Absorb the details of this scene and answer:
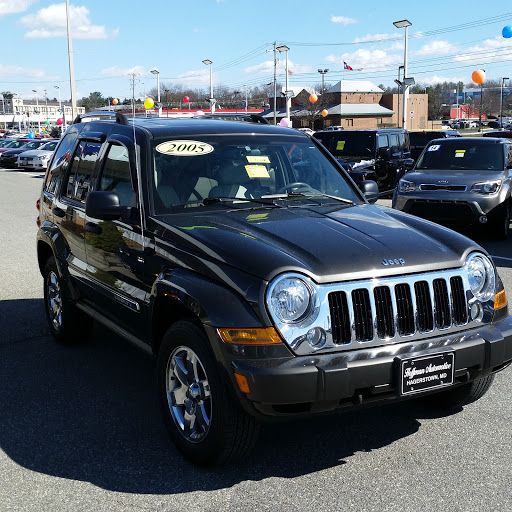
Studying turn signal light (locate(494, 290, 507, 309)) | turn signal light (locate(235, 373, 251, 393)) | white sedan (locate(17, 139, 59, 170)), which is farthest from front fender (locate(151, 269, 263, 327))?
white sedan (locate(17, 139, 59, 170))

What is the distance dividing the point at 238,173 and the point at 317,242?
4.01 ft

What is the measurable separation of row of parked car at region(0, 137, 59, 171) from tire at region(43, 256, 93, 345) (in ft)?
87.2

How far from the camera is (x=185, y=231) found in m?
3.99

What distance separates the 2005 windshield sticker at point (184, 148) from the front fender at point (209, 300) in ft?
3.56

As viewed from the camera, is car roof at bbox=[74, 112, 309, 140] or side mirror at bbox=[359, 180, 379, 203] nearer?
car roof at bbox=[74, 112, 309, 140]

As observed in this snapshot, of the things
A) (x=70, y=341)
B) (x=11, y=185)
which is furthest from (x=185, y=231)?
(x=11, y=185)

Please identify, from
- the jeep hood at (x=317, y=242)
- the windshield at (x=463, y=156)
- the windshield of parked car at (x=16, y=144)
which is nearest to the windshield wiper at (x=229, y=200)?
the jeep hood at (x=317, y=242)

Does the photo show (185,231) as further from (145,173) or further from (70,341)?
(70,341)

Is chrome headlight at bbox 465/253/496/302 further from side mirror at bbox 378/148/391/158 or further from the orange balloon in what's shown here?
the orange balloon

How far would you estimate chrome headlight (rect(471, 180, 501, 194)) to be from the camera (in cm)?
1173

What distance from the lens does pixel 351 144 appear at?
746 inches

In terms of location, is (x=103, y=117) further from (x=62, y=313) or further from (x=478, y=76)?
(x=478, y=76)

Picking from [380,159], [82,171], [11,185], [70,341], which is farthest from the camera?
[11,185]

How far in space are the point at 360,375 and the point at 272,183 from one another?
191 cm
